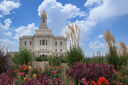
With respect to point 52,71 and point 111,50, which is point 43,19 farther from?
point 52,71

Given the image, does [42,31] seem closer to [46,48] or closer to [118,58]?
[46,48]

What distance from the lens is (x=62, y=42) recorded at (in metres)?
51.9

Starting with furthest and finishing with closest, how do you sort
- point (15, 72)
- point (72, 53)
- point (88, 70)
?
point (72, 53), point (15, 72), point (88, 70)

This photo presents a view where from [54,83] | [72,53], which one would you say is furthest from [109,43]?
[54,83]

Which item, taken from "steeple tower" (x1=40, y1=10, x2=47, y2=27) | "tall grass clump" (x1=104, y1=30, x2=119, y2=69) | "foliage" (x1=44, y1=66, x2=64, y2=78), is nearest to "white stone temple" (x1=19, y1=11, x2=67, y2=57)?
"steeple tower" (x1=40, y1=10, x2=47, y2=27)

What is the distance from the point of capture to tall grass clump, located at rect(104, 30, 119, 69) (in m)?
6.19

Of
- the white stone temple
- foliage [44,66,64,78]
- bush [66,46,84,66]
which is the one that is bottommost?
foliage [44,66,64,78]

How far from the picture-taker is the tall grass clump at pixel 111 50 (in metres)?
6.19

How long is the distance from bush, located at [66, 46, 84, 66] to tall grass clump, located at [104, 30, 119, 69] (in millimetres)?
1217

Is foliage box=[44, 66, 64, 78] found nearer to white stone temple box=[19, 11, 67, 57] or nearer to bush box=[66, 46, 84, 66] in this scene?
bush box=[66, 46, 84, 66]

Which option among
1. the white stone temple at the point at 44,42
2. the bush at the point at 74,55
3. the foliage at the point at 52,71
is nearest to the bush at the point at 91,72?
the foliage at the point at 52,71

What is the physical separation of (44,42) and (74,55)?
44855mm

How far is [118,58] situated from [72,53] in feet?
6.24

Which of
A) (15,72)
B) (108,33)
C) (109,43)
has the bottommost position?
(15,72)
